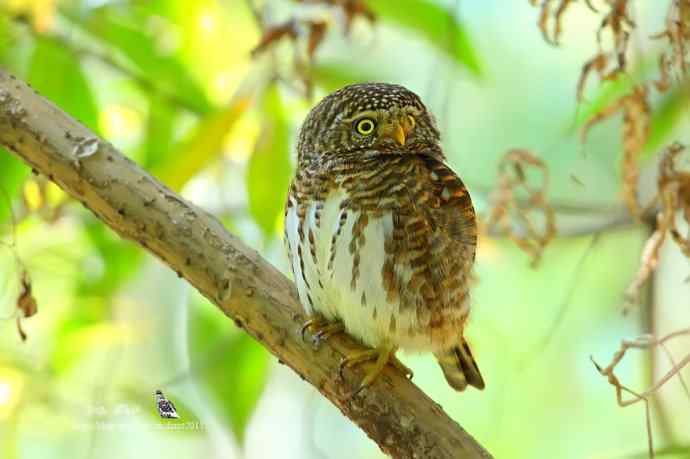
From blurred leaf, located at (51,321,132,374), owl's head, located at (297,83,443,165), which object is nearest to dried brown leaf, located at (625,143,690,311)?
owl's head, located at (297,83,443,165)

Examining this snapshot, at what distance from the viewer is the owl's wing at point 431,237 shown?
6.49 ft

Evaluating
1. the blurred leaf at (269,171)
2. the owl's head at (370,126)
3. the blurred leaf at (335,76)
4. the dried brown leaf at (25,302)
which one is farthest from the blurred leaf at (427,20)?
the dried brown leaf at (25,302)

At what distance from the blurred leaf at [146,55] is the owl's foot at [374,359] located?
4.16ft

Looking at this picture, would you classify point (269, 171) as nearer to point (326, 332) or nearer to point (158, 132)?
point (158, 132)

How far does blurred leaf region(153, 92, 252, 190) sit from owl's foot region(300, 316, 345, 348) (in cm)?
68

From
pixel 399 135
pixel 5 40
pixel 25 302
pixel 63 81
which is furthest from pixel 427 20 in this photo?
pixel 25 302

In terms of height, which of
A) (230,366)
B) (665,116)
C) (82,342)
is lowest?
(82,342)

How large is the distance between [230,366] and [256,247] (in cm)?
36

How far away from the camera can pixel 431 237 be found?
2.00m

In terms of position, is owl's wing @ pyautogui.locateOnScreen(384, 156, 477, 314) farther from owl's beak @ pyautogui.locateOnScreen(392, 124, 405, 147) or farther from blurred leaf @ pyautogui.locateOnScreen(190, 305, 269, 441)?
blurred leaf @ pyautogui.locateOnScreen(190, 305, 269, 441)

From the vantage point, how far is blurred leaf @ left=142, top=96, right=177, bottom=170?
10.1 ft

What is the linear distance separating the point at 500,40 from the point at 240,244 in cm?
301

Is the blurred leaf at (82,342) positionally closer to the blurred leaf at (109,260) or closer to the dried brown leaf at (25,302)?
the blurred leaf at (109,260)

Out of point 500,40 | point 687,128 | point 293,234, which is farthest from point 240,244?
point 500,40
